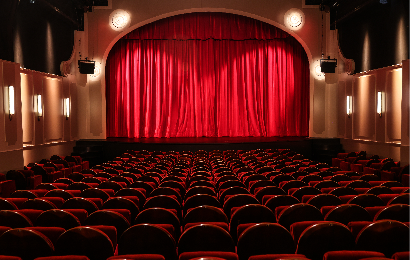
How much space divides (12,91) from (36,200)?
6.11m

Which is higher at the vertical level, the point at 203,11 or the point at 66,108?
the point at 203,11

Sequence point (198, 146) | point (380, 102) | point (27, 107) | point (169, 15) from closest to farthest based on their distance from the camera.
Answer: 1. point (27, 107)
2. point (380, 102)
3. point (198, 146)
4. point (169, 15)

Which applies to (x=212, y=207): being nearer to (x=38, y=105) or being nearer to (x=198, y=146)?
(x=198, y=146)

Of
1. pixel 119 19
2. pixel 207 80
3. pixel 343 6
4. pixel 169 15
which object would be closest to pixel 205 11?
pixel 169 15

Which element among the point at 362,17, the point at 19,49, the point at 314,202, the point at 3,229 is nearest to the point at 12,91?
the point at 19,49

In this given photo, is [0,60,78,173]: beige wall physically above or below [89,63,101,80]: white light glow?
below

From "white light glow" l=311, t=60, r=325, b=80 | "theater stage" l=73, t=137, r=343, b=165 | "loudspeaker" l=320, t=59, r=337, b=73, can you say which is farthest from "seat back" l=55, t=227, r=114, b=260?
"white light glow" l=311, t=60, r=325, b=80

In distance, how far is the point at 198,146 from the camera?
42.7 feet

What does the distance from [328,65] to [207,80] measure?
529 cm

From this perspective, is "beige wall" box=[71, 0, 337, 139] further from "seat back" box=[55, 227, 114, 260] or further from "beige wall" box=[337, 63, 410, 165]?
"seat back" box=[55, 227, 114, 260]

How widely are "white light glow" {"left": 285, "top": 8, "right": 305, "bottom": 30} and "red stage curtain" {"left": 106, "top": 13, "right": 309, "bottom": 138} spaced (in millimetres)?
1121

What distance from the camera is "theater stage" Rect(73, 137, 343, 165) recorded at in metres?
13.0

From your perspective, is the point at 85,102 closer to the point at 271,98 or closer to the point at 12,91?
the point at 12,91

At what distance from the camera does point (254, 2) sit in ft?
48.0
